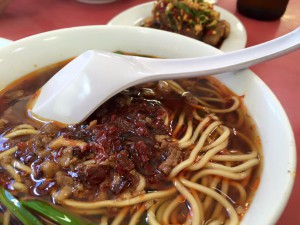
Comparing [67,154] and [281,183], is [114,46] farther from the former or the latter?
[281,183]

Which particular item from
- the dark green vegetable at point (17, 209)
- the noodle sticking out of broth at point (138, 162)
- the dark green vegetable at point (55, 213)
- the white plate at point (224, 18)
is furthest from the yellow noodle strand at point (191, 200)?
the white plate at point (224, 18)

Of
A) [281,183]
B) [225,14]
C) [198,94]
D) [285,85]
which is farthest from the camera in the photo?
[225,14]

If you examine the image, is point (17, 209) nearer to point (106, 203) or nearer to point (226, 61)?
point (106, 203)

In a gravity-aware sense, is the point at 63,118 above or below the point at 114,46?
below

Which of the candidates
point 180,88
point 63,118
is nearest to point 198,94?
point 180,88

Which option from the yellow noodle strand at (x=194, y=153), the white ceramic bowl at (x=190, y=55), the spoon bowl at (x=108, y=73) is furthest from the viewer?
the spoon bowl at (x=108, y=73)

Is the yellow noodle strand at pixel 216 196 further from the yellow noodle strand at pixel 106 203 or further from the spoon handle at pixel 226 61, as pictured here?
the spoon handle at pixel 226 61
